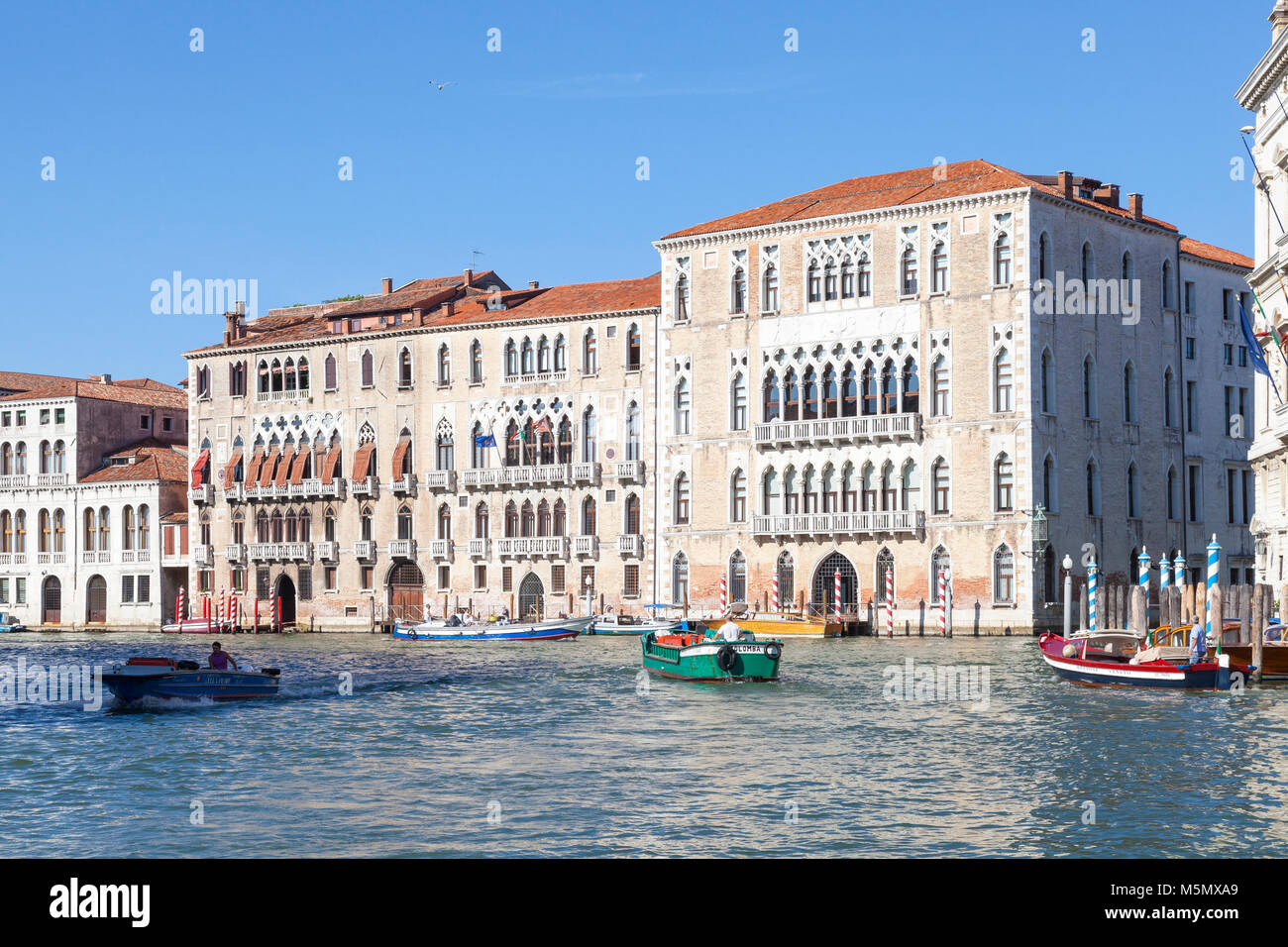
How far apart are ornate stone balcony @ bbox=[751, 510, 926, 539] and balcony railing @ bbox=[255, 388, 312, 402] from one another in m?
19.4

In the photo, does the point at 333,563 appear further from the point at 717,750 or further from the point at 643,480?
the point at 717,750

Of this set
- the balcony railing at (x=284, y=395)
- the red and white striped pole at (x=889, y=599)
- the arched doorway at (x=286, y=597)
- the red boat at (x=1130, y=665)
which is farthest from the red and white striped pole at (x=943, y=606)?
the balcony railing at (x=284, y=395)

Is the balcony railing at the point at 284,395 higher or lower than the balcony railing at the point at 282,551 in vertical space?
higher

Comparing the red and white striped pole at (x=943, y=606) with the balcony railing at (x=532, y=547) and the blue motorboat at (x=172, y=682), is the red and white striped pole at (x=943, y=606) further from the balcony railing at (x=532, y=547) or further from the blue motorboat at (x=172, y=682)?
the blue motorboat at (x=172, y=682)

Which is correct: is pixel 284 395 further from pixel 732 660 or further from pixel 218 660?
pixel 732 660

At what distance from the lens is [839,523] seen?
52219mm

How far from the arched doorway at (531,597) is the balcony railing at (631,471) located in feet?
16.3

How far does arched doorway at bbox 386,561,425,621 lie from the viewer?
2368 inches

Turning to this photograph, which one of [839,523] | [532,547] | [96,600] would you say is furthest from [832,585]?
[96,600]

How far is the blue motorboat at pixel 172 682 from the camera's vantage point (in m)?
27.5

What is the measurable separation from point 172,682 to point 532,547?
30.3 m

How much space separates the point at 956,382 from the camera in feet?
166

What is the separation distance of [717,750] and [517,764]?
268cm
